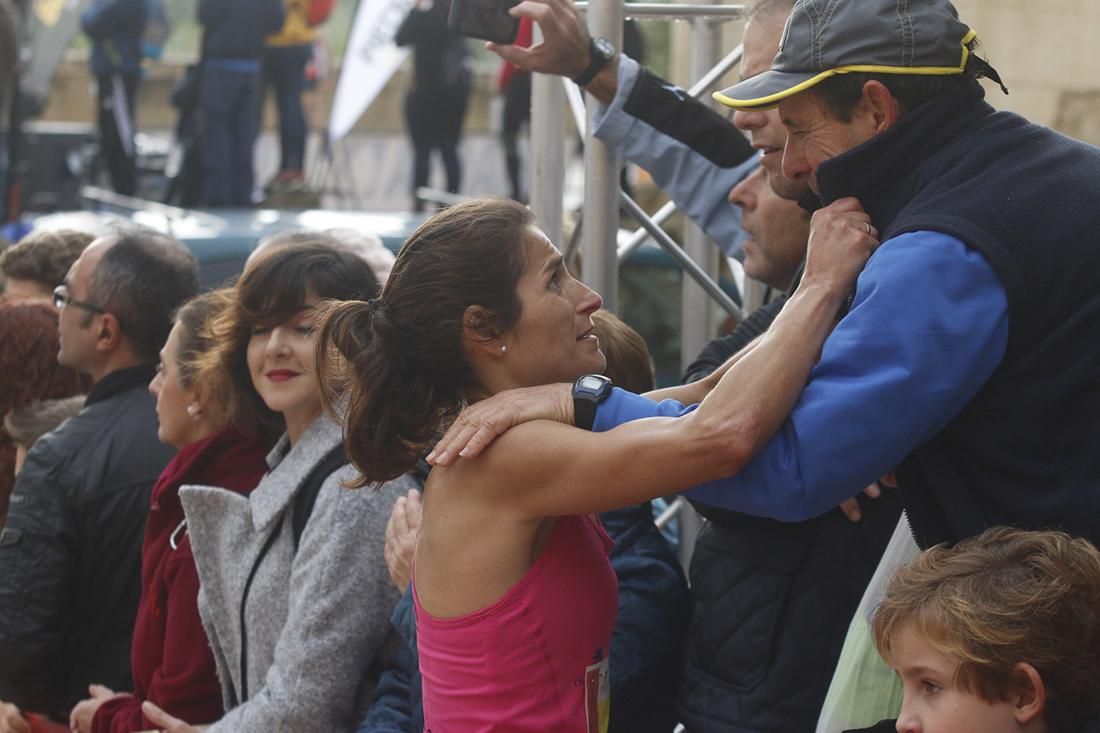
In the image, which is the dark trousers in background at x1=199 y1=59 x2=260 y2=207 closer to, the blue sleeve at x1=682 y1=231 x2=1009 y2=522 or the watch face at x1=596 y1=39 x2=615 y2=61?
the watch face at x1=596 y1=39 x2=615 y2=61

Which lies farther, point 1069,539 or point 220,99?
point 220,99

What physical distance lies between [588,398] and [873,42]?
0.63 meters

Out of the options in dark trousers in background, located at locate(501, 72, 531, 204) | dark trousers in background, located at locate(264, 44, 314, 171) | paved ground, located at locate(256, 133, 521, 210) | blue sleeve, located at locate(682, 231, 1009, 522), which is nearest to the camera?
blue sleeve, located at locate(682, 231, 1009, 522)

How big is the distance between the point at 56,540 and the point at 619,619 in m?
1.48

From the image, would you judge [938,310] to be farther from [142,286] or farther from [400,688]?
[142,286]

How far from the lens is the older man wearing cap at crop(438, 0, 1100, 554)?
1946 mm

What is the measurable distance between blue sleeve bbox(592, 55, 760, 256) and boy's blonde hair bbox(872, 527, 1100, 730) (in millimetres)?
1837

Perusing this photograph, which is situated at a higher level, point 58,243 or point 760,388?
point 760,388

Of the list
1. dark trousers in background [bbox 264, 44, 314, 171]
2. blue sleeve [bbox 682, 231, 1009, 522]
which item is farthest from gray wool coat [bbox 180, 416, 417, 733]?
dark trousers in background [bbox 264, 44, 314, 171]

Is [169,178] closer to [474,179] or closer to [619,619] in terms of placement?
Result: [474,179]

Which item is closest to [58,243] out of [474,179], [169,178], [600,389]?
[600,389]

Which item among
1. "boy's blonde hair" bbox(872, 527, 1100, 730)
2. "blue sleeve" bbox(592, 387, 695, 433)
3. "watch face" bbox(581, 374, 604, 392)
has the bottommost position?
"boy's blonde hair" bbox(872, 527, 1100, 730)

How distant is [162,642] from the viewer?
135 inches

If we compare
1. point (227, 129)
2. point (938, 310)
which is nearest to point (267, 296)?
point (938, 310)
